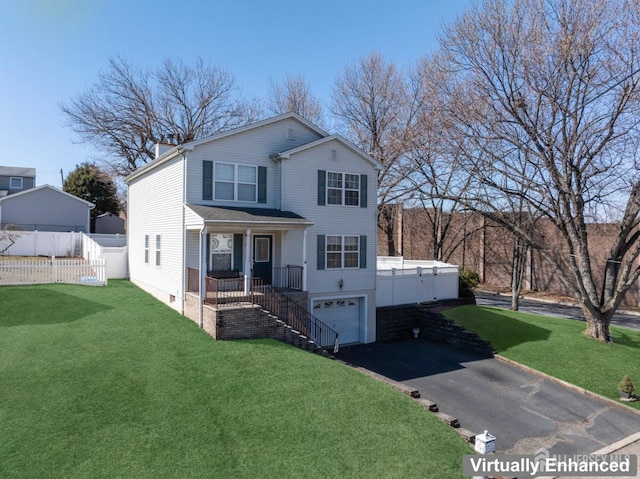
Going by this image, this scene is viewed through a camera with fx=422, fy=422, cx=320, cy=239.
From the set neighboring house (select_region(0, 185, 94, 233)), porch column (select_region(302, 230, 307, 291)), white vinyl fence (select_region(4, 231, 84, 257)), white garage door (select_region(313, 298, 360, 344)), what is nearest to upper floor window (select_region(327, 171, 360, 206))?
porch column (select_region(302, 230, 307, 291))

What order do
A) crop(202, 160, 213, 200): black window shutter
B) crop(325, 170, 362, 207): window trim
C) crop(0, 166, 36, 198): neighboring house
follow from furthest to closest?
crop(0, 166, 36, 198): neighboring house → crop(325, 170, 362, 207): window trim → crop(202, 160, 213, 200): black window shutter

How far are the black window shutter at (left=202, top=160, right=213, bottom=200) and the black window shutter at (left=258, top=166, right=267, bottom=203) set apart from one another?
73.2 inches

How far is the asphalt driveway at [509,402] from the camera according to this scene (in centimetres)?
998

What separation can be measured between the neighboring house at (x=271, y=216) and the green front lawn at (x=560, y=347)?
199 inches

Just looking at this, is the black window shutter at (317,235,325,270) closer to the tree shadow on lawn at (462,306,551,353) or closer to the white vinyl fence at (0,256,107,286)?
the tree shadow on lawn at (462,306,551,353)

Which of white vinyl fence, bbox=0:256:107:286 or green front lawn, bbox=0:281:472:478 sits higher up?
white vinyl fence, bbox=0:256:107:286

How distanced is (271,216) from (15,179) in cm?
3934

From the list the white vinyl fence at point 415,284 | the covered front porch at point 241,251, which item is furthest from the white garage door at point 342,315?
the covered front porch at point 241,251

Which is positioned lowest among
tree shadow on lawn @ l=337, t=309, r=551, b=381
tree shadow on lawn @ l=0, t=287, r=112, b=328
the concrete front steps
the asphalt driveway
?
the asphalt driveway

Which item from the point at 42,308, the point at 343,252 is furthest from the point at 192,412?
the point at 343,252

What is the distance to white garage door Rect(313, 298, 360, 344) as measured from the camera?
17453mm

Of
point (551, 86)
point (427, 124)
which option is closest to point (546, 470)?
point (551, 86)

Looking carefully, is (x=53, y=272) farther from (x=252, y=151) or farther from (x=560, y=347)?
(x=560, y=347)

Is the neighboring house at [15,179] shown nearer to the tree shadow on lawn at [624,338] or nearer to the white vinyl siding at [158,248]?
the white vinyl siding at [158,248]
